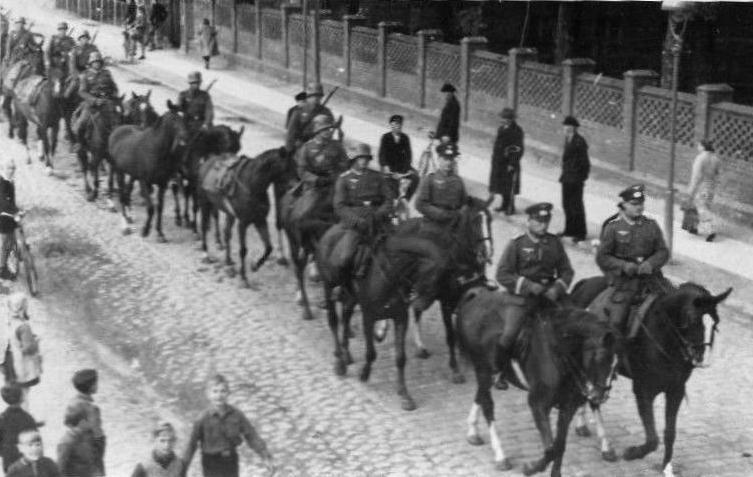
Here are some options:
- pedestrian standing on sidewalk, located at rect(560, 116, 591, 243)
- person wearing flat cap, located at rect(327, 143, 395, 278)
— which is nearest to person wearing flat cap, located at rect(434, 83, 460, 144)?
pedestrian standing on sidewalk, located at rect(560, 116, 591, 243)

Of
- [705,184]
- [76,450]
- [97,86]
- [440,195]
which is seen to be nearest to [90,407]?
[76,450]

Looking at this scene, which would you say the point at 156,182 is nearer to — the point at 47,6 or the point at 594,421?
the point at 594,421

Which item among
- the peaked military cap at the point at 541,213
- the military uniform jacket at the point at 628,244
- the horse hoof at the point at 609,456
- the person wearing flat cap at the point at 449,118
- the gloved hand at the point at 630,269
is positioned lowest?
the horse hoof at the point at 609,456

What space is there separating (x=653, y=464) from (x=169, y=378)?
531 centimetres

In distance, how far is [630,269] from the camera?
1145cm

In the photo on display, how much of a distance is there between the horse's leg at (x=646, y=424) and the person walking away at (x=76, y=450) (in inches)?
184

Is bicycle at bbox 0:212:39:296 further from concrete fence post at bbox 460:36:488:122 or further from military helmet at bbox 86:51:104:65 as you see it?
concrete fence post at bbox 460:36:488:122

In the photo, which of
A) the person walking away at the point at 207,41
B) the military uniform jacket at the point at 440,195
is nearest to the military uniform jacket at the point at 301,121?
the military uniform jacket at the point at 440,195

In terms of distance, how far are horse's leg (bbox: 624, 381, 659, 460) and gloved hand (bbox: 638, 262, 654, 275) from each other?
979mm

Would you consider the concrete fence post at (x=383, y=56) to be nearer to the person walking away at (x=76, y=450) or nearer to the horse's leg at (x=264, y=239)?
the horse's leg at (x=264, y=239)

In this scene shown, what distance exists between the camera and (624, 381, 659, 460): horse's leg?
11055mm

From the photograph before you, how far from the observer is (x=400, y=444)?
11766 millimetres

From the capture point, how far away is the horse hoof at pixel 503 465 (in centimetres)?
1123

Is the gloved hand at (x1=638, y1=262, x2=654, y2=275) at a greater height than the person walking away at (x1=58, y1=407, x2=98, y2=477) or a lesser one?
greater
